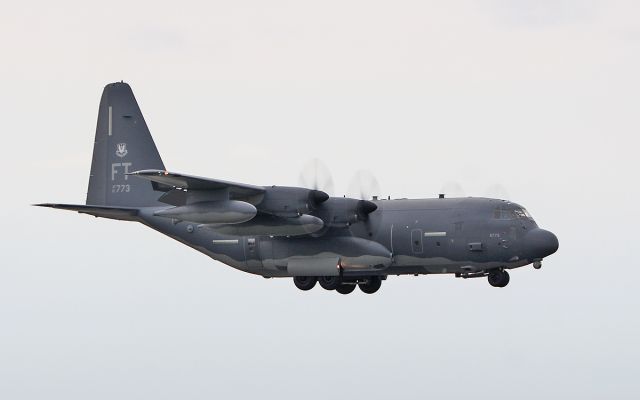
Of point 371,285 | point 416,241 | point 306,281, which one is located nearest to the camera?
point 416,241

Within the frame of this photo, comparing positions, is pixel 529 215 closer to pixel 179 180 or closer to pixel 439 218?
pixel 439 218

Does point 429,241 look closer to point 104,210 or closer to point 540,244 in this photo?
point 540,244

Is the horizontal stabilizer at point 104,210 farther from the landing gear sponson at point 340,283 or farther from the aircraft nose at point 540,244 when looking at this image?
the aircraft nose at point 540,244

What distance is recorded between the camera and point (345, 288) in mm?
38750

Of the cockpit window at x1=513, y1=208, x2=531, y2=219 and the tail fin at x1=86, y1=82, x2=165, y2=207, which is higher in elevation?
the tail fin at x1=86, y1=82, x2=165, y2=207

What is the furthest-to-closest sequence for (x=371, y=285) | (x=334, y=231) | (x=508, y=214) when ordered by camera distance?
(x=371, y=285), (x=334, y=231), (x=508, y=214)

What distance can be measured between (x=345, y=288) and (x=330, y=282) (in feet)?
2.84

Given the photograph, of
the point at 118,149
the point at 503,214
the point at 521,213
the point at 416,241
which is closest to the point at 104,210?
the point at 118,149

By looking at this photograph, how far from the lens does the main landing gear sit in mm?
38125

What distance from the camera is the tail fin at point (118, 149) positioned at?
40.9 meters

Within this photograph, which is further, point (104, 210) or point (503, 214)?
point (104, 210)

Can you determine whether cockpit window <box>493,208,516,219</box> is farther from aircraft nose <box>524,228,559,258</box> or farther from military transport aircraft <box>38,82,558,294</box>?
aircraft nose <box>524,228,559,258</box>

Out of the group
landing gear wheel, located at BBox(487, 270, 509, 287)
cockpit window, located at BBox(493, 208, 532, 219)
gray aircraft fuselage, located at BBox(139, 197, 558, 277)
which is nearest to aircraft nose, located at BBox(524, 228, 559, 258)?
gray aircraft fuselage, located at BBox(139, 197, 558, 277)

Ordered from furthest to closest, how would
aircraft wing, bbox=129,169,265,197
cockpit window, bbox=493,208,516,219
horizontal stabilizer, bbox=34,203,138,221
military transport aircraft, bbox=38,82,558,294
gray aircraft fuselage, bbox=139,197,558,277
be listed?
horizontal stabilizer, bbox=34,203,138,221
cockpit window, bbox=493,208,516,219
gray aircraft fuselage, bbox=139,197,558,277
military transport aircraft, bbox=38,82,558,294
aircraft wing, bbox=129,169,265,197
